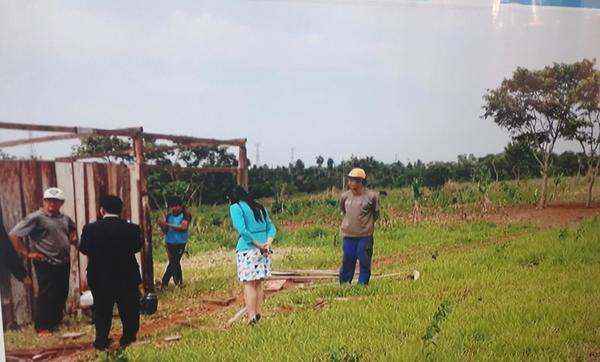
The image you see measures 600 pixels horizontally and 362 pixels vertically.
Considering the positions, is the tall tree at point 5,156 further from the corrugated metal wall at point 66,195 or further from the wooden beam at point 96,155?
the wooden beam at point 96,155

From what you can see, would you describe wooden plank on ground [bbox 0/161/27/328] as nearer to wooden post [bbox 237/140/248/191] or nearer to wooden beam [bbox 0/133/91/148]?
wooden beam [bbox 0/133/91/148]

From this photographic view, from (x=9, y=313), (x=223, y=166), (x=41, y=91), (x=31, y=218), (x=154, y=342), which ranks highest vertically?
(x=41, y=91)

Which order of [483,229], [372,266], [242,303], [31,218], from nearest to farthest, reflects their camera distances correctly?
[31,218] → [242,303] → [372,266] → [483,229]

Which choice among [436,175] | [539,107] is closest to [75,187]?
[436,175]

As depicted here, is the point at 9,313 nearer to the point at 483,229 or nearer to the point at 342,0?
the point at 342,0

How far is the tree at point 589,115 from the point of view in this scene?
8.09 feet

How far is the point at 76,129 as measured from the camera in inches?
70.7

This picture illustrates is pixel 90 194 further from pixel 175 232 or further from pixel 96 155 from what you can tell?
pixel 175 232

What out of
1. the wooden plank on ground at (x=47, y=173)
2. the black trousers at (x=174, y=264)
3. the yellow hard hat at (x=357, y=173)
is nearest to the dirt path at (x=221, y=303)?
the black trousers at (x=174, y=264)

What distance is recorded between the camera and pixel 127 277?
6.20 feet

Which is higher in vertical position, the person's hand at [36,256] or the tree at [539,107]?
the tree at [539,107]

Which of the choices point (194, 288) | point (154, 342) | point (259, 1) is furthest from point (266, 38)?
point (154, 342)

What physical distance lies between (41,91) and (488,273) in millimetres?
1720

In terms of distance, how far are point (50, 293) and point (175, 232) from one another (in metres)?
0.41
